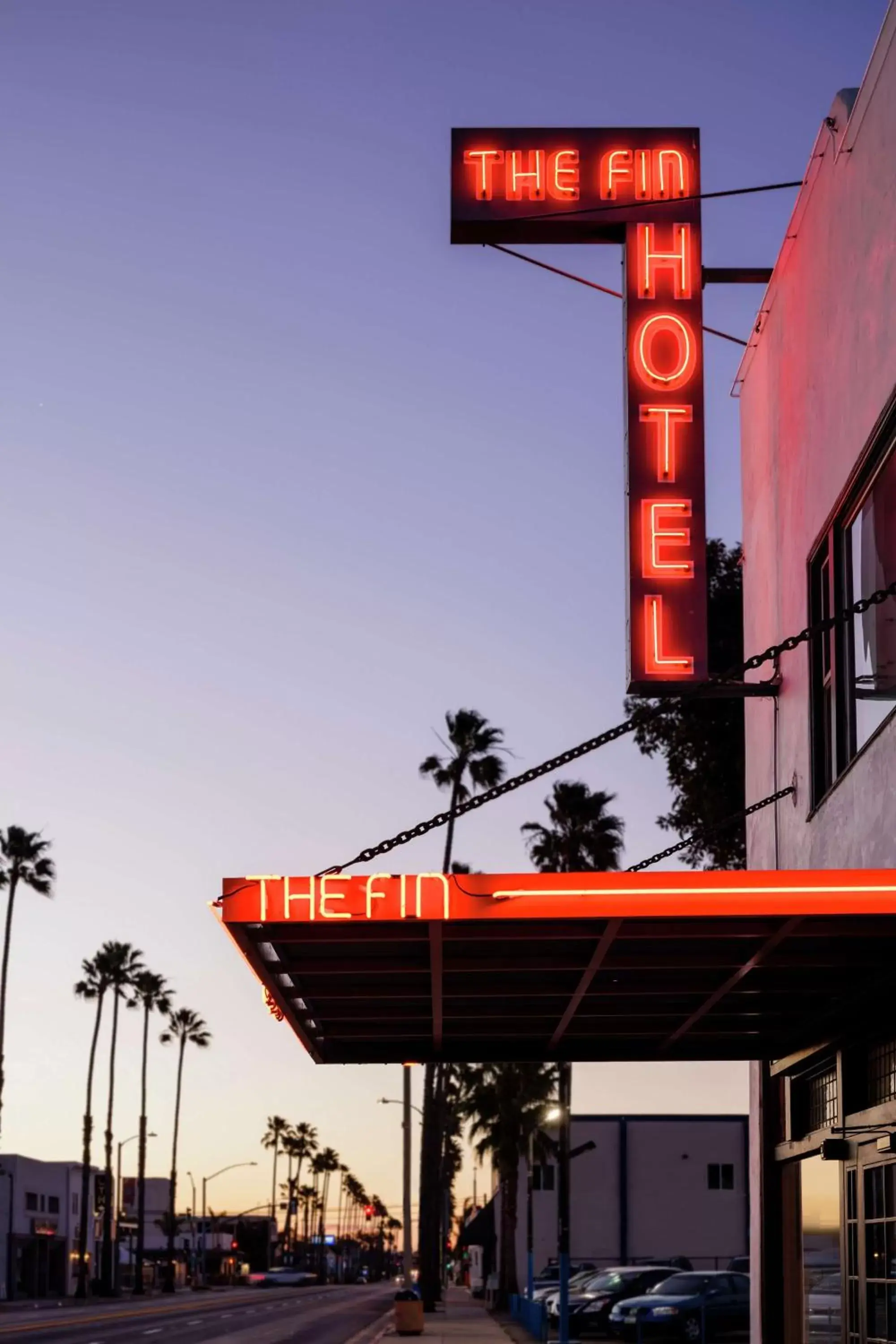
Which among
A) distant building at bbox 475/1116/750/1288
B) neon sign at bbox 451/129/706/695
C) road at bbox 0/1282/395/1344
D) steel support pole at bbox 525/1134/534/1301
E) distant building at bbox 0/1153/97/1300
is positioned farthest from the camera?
distant building at bbox 0/1153/97/1300

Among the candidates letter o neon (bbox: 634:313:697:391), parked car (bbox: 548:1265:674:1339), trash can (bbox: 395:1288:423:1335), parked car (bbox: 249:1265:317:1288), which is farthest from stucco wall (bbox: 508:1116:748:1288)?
parked car (bbox: 249:1265:317:1288)

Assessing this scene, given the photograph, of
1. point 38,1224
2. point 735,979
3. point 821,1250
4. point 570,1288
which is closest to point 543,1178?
point 570,1288

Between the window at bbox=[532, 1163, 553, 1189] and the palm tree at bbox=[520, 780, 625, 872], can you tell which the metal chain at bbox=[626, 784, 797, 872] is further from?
the window at bbox=[532, 1163, 553, 1189]

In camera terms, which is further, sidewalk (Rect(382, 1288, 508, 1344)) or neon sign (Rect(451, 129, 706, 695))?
sidewalk (Rect(382, 1288, 508, 1344))

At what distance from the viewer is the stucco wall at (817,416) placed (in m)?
11.5

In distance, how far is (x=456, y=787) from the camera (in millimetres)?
55812

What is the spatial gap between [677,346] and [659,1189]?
2381 inches

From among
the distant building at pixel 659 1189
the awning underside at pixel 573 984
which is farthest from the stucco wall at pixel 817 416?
the distant building at pixel 659 1189

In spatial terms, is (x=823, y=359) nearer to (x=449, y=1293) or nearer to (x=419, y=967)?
(x=419, y=967)

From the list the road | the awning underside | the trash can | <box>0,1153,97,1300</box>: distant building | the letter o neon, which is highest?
the letter o neon

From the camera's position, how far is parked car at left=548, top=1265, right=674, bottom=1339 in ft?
127

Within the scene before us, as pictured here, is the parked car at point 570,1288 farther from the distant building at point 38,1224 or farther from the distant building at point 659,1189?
the distant building at point 38,1224

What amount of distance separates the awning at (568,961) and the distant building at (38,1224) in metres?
77.6

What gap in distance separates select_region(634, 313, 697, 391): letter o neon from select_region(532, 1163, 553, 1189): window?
61.7m
